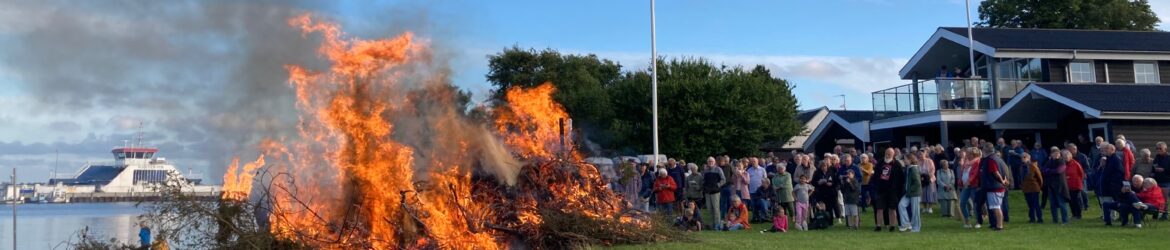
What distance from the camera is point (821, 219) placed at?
1803 cm

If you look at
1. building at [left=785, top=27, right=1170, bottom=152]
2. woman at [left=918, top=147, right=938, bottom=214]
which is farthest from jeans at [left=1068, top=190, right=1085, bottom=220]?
building at [left=785, top=27, right=1170, bottom=152]

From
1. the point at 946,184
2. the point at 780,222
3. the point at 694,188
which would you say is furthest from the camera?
the point at 694,188

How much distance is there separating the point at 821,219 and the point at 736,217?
5.30ft

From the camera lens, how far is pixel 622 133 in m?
38.7

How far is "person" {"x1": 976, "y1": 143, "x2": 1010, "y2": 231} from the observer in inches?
619

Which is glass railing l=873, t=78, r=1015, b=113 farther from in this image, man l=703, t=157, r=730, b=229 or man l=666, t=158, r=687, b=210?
man l=703, t=157, r=730, b=229

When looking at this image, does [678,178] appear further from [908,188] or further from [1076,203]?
A: [1076,203]

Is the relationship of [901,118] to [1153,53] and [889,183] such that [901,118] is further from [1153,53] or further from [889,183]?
[889,183]

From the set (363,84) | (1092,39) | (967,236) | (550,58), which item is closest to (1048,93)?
(1092,39)

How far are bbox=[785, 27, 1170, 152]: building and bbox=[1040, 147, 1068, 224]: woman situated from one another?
1129cm

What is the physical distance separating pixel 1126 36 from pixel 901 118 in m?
9.81

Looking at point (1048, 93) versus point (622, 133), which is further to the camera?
point (622, 133)

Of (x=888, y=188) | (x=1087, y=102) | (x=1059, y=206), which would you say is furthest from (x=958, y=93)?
(x=888, y=188)

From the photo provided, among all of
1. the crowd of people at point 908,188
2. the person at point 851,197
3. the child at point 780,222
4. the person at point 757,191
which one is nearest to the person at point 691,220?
the crowd of people at point 908,188
